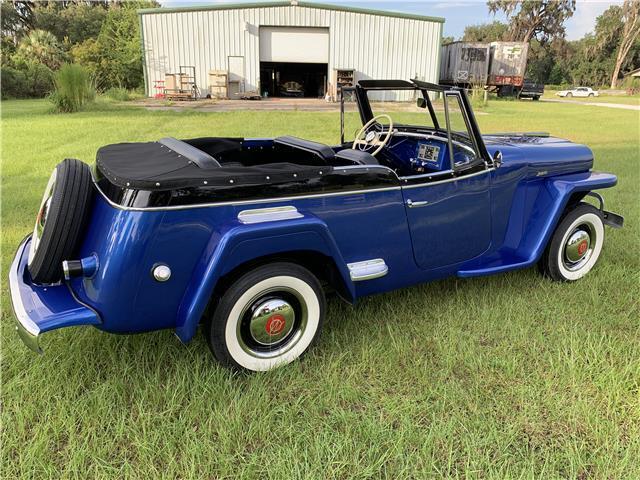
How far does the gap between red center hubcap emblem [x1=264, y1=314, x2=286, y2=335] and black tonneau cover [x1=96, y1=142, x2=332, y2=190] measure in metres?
0.68

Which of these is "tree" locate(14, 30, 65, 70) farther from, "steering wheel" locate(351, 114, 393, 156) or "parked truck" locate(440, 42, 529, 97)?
"steering wheel" locate(351, 114, 393, 156)

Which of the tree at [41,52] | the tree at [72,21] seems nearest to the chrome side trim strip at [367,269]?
the tree at [41,52]

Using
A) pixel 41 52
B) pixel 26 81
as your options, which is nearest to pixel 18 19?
pixel 41 52

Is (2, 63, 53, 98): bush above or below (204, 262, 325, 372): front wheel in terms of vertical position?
above

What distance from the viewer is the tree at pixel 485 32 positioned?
63.1 meters

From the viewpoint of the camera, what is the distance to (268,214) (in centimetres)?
230

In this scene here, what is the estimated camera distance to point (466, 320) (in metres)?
3.05

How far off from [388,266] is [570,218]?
1.67 m

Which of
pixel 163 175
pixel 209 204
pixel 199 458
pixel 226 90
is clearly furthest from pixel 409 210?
pixel 226 90

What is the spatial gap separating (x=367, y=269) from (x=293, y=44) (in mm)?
22318

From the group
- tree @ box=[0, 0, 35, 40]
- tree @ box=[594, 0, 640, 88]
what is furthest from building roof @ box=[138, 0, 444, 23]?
tree @ box=[594, 0, 640, 88]

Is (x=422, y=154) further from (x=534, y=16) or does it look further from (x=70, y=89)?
(x=534, y=16)

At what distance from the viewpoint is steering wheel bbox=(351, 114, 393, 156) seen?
3628 millimetres

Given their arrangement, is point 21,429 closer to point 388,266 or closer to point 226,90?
point 388,266
